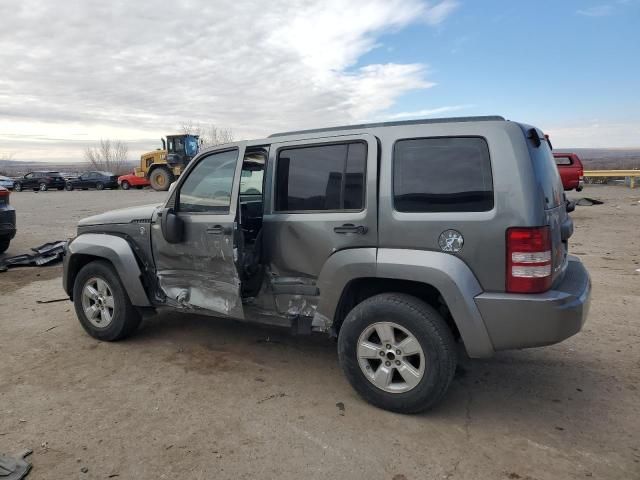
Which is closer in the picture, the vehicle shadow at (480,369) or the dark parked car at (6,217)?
the vehicle shadow at (480,369)

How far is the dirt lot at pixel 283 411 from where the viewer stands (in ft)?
9.24

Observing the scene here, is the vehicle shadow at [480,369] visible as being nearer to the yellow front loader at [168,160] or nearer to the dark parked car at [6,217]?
the dark parked car at [6,217]

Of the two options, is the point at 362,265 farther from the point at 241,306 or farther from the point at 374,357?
the point at 241,306

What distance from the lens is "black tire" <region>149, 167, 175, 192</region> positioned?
29641 mm

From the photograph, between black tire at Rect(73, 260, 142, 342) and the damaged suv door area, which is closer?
the damaged suv door area

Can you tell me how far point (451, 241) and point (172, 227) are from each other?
7.85 feet

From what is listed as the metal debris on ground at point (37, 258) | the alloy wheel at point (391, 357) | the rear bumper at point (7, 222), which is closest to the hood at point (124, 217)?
the alloy wheel at point (391, 357)

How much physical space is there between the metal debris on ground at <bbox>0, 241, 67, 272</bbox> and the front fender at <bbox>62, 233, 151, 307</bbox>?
14.1 feet

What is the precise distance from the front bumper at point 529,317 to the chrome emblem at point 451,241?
34 centimetres

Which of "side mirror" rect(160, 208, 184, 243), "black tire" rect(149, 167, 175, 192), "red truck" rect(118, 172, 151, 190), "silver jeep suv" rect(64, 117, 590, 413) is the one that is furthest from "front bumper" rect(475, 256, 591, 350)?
"red truck" rect(118, 172, 151, 190)

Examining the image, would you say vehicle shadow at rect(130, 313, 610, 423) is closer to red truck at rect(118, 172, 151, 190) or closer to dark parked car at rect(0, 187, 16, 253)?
dark parked car at rect(0, 187, 16, 253)

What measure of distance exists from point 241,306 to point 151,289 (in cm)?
114

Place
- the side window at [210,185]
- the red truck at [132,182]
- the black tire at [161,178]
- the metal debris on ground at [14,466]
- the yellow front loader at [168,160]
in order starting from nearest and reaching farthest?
the metal debris on ground at [14,466] < the side window at [210,185] < the yellow front loader at [168,160] < the black tire at [161,178] < the red truck at [132,182]

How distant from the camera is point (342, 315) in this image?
3752 millimetres
